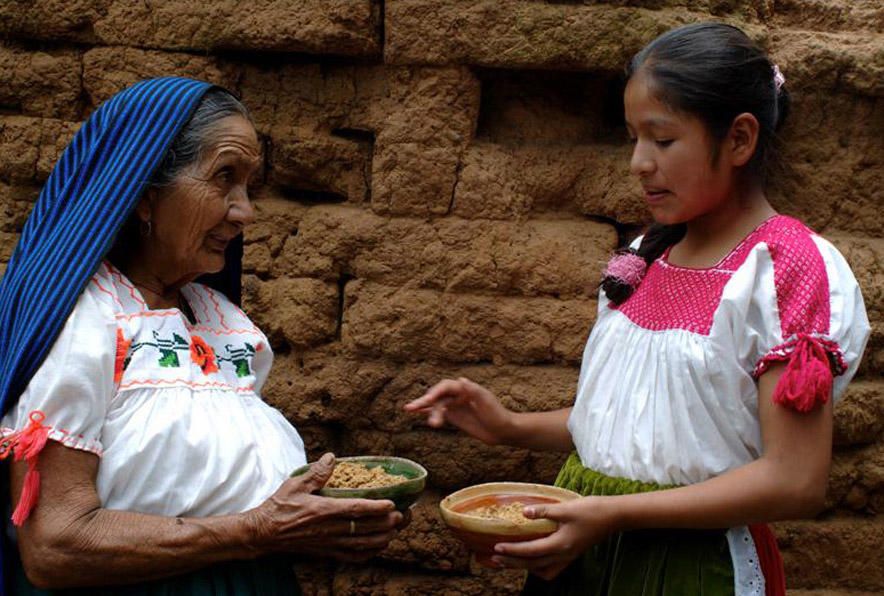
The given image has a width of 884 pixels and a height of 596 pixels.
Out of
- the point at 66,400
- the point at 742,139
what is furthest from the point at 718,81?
the point at 66,400

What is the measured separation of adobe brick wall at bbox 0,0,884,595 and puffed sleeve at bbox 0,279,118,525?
1.16 meters

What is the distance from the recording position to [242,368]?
96.8 inches

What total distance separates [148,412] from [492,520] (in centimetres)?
82

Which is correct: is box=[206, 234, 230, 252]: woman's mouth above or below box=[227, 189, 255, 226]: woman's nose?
below

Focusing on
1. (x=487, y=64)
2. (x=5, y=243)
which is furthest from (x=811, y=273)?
(x=5, y=243)

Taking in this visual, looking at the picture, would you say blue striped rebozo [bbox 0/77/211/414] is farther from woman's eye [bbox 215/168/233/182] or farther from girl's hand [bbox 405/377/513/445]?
girl's hand [bbox 405/377/513/445]

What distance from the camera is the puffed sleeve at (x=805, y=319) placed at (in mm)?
1859

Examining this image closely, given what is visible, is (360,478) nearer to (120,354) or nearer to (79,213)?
(120,354)

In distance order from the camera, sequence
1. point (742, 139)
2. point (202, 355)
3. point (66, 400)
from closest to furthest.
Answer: point (66, 400), point (742, 139), point (202, 355)

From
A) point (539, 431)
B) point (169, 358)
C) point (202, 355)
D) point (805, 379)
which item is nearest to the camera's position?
point (805, 379)

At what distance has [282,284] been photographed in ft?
10.5

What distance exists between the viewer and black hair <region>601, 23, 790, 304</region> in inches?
80.7

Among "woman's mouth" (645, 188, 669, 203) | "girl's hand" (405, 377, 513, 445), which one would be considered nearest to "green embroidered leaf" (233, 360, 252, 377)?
"girl's hand" (405, 377, 513, 445)

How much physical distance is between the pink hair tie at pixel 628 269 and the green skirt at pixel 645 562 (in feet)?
1.62
